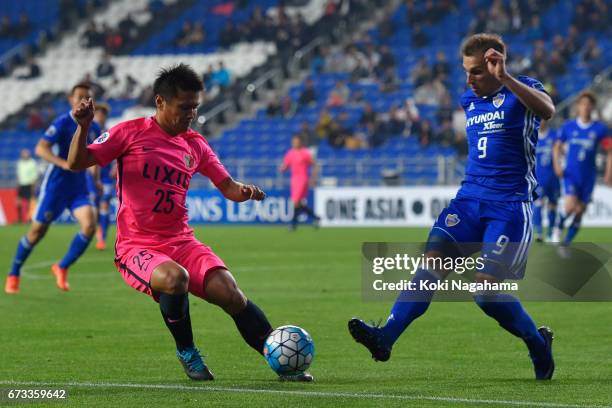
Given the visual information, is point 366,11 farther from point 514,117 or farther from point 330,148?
point 514,117

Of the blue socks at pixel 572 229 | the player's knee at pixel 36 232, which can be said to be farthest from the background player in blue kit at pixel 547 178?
the player's knee at pixel 36 232

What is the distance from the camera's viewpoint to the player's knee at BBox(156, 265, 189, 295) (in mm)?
7160

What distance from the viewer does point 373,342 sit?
23.9 feet

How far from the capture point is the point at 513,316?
7.45 m

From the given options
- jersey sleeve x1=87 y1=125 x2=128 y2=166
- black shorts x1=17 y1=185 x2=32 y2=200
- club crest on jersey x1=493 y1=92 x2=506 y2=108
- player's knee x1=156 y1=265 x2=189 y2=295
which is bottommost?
black shorts x1=17 y1=185 x2=32 y2=200

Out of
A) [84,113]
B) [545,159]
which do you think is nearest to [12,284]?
[84,113]

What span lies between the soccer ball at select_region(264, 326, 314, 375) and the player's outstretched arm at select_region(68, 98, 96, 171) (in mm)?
1510

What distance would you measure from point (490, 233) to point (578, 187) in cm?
1162

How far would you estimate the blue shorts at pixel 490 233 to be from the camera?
7.56 meters

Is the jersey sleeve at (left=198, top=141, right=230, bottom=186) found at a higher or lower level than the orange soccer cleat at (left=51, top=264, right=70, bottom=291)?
higher

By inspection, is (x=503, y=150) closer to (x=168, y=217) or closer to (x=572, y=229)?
(x=168, y=217)

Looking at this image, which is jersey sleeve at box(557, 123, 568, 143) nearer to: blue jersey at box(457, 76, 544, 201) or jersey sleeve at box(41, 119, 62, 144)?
jersey sleeve at box(41, 119, 62, 144)

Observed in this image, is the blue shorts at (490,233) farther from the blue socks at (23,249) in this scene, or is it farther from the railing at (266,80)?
the railing at (266,80)

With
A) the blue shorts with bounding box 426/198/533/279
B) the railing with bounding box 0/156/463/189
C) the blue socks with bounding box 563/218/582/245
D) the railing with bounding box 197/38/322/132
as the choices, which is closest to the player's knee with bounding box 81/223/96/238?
the blue shorts with bounding box 426/198/533/279
